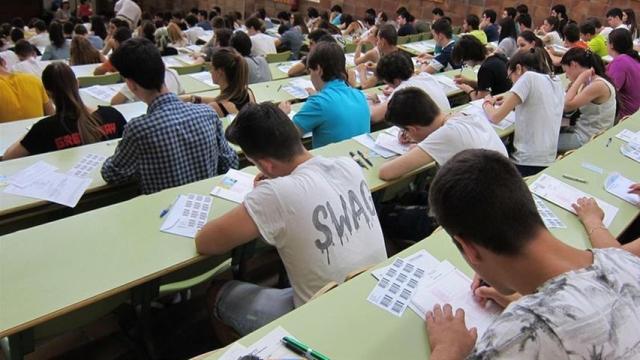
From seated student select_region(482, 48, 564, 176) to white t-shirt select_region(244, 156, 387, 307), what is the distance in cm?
199

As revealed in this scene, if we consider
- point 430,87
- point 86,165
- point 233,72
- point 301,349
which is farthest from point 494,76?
point 301,349

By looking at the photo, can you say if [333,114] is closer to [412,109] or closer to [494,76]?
[412,109]

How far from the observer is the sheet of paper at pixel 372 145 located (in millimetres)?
3078

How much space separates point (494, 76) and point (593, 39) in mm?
4177

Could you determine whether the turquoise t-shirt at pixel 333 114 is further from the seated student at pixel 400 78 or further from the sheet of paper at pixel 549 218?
the sheet of paper at pixel 549 218

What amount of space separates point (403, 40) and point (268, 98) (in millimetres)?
4987

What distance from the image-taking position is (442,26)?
6.14m

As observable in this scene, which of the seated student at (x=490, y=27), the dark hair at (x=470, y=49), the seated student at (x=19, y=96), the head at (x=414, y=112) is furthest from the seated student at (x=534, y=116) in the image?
the seated student at (x=490, y=27)

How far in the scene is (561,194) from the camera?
2561 millimetres

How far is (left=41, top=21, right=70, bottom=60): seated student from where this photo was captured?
631 cm

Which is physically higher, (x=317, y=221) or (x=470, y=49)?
(x=470, y=49)

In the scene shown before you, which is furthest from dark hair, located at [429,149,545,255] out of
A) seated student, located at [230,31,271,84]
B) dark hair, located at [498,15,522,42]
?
dark hair, located at [498,15,522,42]

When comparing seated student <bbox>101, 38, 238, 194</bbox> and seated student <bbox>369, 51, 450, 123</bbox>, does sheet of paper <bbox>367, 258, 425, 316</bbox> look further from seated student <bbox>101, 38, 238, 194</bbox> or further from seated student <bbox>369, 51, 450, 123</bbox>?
seated student <bbox>369, 51, 450, 123</bbox>

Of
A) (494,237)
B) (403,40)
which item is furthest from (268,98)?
(403,40)
